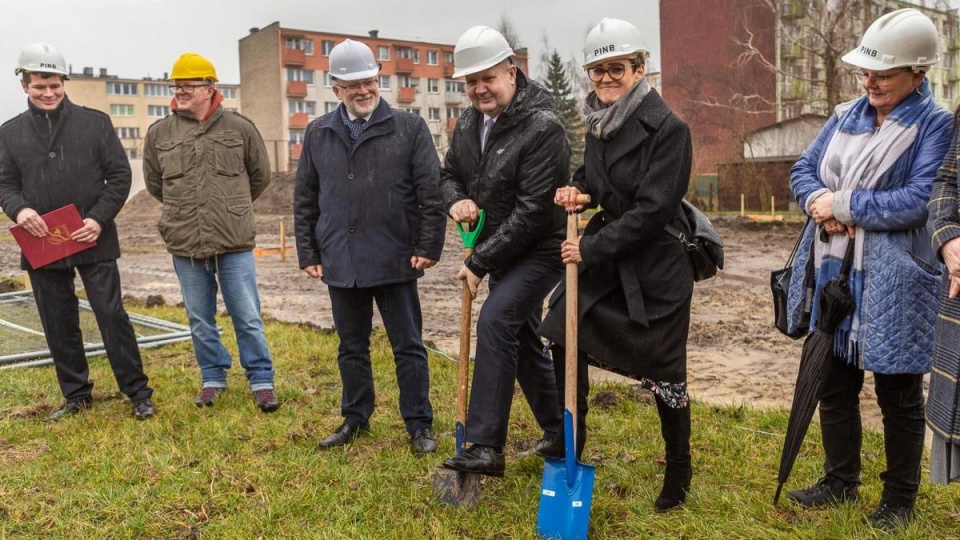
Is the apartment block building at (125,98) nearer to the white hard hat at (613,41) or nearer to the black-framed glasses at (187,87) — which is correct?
the black-framed glasses at (187,87)

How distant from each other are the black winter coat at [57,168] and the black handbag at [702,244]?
12.5 ft

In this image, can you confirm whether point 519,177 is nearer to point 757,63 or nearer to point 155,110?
point 757,63

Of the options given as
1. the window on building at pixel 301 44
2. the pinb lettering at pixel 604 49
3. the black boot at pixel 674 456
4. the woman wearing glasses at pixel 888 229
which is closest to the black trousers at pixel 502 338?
the black boot at pixel 674 456

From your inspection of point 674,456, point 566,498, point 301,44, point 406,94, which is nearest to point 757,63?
point 406,94

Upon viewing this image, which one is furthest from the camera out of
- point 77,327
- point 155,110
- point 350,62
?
point 155,110

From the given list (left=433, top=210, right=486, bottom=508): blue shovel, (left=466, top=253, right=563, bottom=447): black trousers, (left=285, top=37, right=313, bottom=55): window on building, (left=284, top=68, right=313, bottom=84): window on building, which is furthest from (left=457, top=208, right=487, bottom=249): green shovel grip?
(left=285, top=37, right=313, bottom=55): window on building

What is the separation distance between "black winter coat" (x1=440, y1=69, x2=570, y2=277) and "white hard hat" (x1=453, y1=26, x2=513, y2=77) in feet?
0.80

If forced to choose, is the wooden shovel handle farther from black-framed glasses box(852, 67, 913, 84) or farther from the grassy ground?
black-framed glasses box(852, 67, 913, 84)

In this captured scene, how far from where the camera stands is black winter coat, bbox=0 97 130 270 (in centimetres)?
580

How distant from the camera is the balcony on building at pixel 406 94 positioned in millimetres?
68750

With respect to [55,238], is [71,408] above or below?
below

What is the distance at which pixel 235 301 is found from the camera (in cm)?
613

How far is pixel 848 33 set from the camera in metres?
30.0

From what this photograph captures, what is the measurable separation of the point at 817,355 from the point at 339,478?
2.42 m
